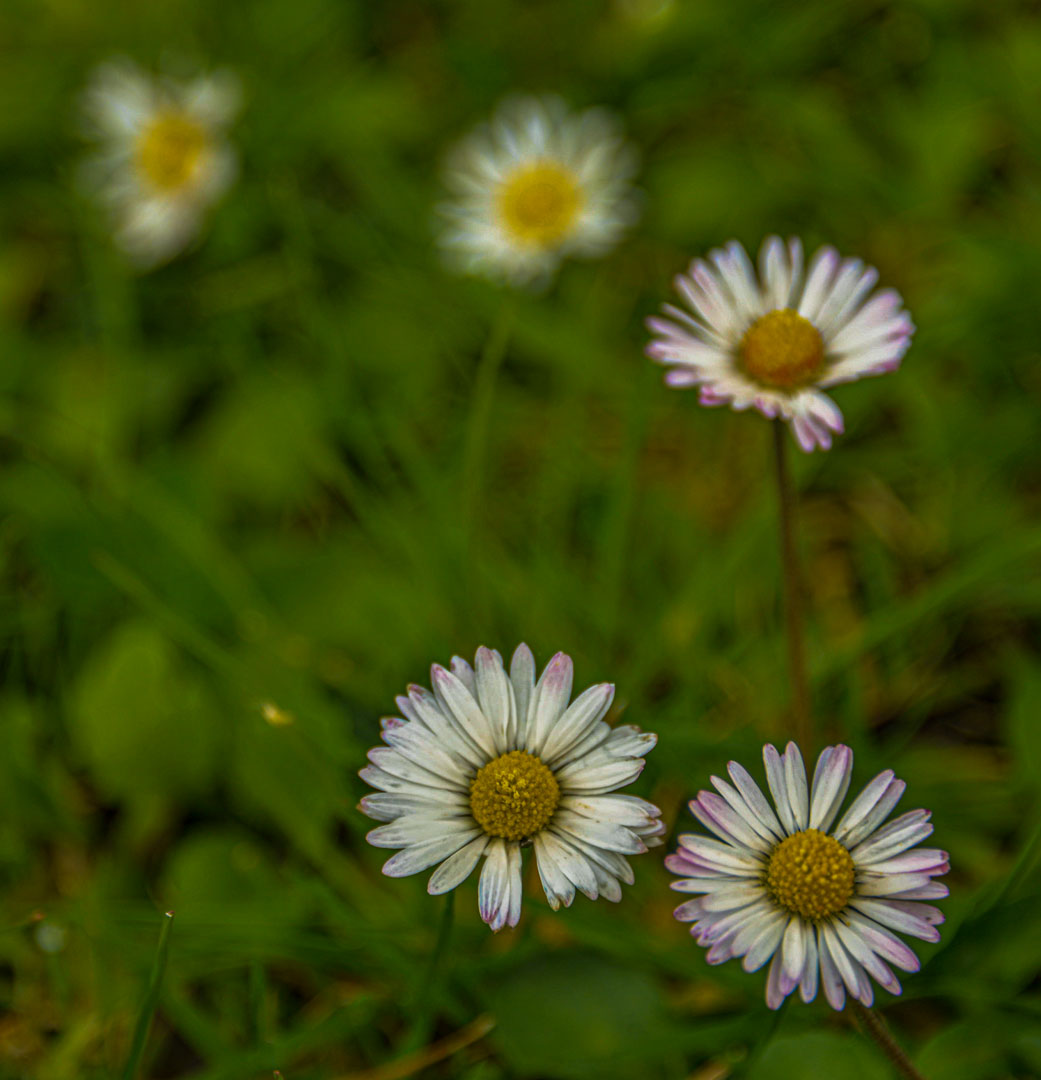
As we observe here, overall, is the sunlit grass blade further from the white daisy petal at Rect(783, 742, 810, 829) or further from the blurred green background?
the white daisy petal at Rect(783, 742, 810, 829)

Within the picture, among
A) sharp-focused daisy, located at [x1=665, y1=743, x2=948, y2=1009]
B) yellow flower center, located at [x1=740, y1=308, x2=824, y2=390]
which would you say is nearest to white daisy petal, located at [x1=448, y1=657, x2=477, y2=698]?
sharp-focused daisy, located at [x1=665, y1=743, x2=948, y2=1009]

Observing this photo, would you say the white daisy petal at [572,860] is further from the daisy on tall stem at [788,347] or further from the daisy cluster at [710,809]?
the daisy on tall stem at [788,347]

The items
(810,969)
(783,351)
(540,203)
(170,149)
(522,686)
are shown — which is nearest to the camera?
(810,969)

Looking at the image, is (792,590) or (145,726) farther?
(145,726)

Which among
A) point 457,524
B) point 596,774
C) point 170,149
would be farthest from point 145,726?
point 170,149

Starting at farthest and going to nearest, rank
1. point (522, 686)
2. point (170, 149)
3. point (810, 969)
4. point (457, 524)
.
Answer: point (170, 149) → point (457, 524) → point (522, 686) → point (810, 969)

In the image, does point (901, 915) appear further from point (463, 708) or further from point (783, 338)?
point (783, 338)

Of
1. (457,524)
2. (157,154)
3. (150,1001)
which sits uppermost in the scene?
(157,154)
